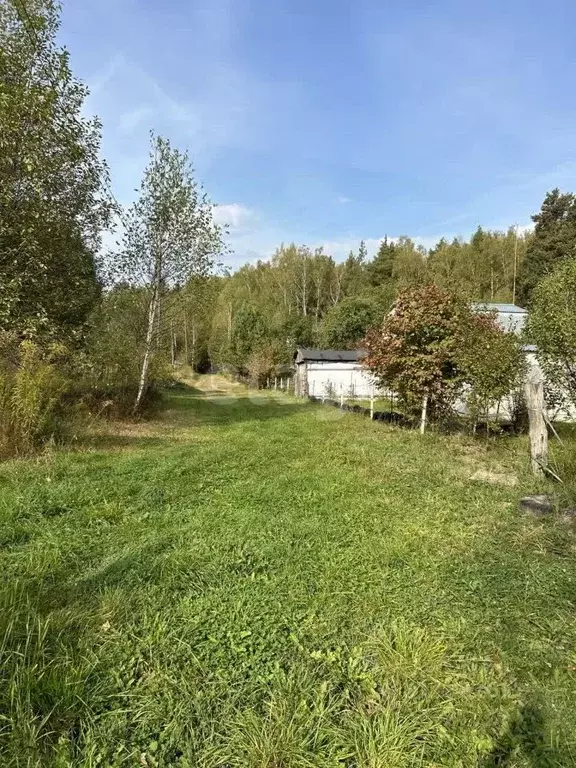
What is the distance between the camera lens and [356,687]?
206 centimetres

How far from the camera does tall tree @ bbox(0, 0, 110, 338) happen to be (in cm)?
627

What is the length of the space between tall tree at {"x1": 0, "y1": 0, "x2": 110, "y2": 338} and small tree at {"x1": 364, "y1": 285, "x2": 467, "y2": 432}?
21.3 ft

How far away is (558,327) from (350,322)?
77.9ft

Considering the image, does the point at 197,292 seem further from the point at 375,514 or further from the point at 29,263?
the point at 375,514

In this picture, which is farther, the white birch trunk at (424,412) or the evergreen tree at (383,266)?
the evergreen tree at (383,266)

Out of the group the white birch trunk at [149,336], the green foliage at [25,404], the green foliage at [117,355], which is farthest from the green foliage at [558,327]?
the green foliage at [117,355]

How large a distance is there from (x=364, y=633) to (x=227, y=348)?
31631mm

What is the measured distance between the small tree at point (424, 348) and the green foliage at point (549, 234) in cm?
2254

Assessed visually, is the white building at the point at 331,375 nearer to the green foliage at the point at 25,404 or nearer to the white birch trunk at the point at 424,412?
the white birch trunk at the point at 424,412

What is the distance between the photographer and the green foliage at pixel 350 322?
30.2m

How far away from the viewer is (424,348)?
9.45 meters

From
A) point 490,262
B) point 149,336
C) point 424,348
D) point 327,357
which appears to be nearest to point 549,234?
point 490,262

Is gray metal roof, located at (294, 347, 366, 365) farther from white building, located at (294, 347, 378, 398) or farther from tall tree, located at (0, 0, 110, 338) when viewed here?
tall tree, located at (0, 0, 110, 338)

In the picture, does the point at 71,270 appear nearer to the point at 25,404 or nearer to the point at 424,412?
the point at 25,404
